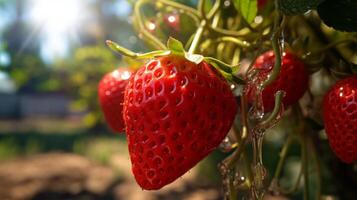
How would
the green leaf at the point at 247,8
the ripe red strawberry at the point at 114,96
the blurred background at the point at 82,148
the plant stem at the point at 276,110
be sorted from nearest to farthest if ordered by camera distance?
the plant stem at the point at 276,110, the green leaf at the point at 247,8, the ripe red strawberry at the point at 114,96, the blurred background at the point at 82,148

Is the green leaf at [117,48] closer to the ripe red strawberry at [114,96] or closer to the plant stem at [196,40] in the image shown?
the plant stem at [196,40]

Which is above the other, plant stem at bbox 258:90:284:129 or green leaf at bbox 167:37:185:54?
green leaf at bbox 167:37:185:54

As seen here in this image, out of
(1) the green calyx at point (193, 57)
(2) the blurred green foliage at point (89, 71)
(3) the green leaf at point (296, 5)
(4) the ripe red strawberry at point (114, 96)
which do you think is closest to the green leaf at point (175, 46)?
(1) the green calyx at point (193, 57)

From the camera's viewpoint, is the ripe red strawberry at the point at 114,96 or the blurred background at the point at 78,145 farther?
the blurred background at the point at 78,145

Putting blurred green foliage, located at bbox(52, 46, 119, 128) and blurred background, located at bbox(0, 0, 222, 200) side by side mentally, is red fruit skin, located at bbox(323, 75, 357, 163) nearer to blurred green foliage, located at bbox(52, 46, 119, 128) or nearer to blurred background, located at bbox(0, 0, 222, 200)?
blurred background, located at bbox(0, 0, 222, 200)

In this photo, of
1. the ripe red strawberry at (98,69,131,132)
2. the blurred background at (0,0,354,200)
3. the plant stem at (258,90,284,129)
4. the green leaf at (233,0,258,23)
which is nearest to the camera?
the plant stem at (258,90,284,129)

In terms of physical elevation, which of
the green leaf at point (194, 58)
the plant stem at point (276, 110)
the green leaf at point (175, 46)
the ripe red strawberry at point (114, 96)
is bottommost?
the ripe red strawberry at point (114, 96)

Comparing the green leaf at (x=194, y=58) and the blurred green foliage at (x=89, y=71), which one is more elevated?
the green leaf at (x=194, y=58)

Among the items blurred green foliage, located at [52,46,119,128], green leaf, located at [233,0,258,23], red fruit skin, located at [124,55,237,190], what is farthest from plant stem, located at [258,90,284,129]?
blurred green foliage, located at [52,46,119,128]
